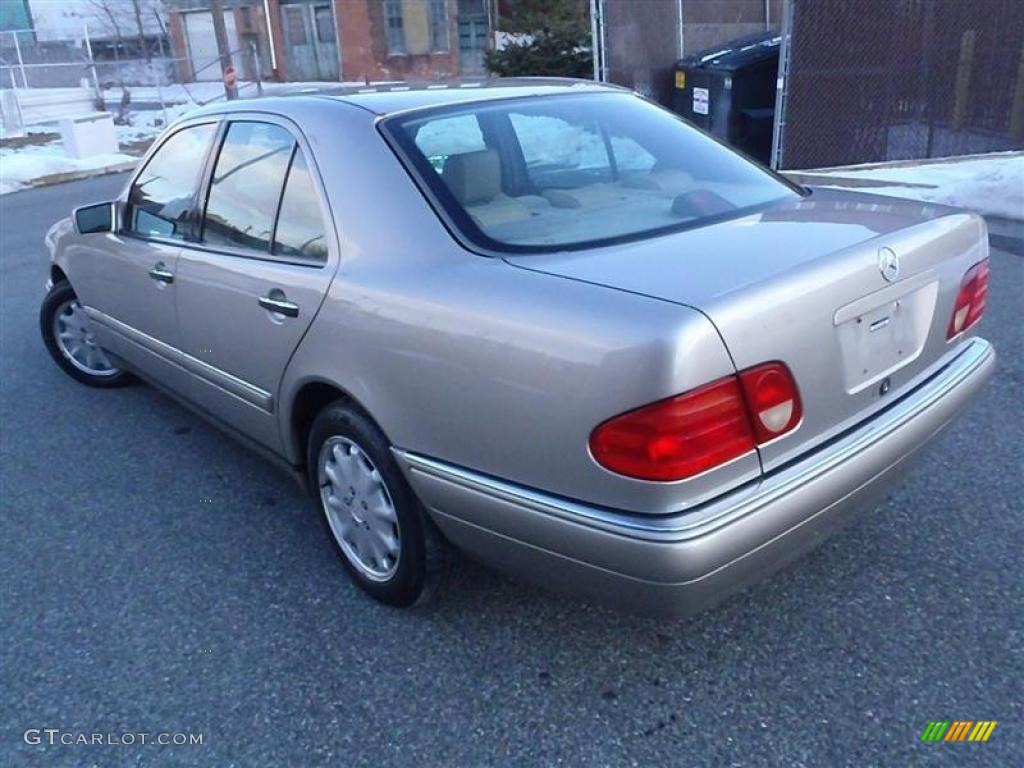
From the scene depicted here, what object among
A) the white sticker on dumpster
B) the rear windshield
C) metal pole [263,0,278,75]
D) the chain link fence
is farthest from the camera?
metal pole [263,0,278,75]

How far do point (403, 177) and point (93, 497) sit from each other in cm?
211

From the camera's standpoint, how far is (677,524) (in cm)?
204

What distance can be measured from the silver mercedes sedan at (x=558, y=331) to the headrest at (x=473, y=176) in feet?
0.04

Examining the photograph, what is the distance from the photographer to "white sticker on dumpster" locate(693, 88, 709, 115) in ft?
36.8

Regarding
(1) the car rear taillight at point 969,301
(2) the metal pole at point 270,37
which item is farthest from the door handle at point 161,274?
(2) the metal pole at point 270,37

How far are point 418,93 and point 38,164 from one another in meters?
15.6

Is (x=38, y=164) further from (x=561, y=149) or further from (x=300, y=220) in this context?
(x=561, y=149)

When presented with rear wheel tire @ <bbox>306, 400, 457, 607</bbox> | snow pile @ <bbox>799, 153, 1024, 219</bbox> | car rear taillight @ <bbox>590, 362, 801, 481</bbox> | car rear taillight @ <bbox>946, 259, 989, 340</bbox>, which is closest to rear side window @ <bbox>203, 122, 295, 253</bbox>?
rear wheel tire @ <bbox>306, 400, 457, 607</bbox>

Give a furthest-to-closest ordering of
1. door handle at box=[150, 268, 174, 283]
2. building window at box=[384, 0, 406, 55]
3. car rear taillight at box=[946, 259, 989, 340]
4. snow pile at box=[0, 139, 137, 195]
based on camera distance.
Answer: building window at box=[384, 0, 406, 55] < snow pile at box=[0, 139, 137, 195] < door handle at box=[150, 268, 174, 283] < car rear taillight at box=[946, 259, 989, 340]

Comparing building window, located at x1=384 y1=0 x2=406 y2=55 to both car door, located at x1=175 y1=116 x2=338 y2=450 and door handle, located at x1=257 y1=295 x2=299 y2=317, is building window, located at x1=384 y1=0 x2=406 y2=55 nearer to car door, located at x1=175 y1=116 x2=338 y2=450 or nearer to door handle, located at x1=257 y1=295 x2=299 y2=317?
car door, located at x1=175 y1=116 x2=338 y2=450

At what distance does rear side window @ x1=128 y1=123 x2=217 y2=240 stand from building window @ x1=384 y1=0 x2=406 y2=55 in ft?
110

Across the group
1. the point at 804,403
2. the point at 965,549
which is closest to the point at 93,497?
the point at 804,403

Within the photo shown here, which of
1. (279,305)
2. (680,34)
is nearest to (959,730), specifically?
(279,305)

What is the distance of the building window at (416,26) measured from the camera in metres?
34.4
